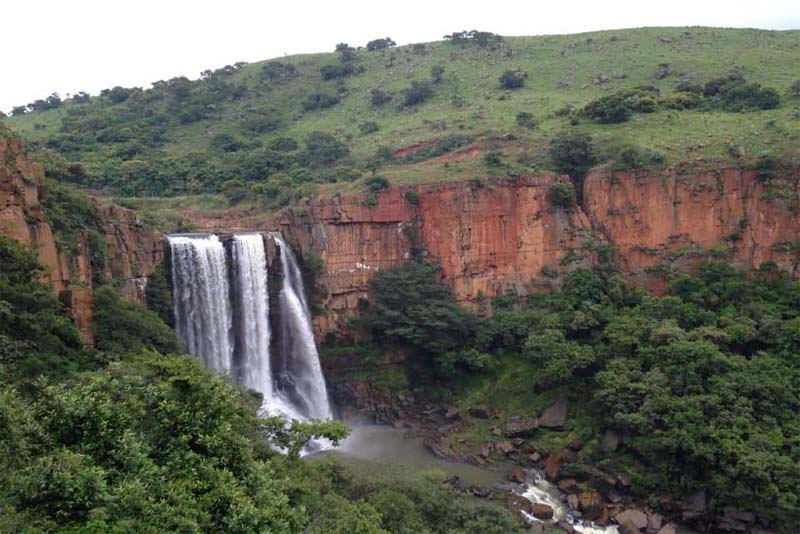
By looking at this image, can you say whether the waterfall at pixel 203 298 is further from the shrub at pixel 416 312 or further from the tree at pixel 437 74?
the tree at pixel 437 74

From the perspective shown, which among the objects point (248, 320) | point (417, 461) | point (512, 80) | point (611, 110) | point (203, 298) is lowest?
point (417, 461)

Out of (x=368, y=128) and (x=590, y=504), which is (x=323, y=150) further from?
(x=590, y=504)

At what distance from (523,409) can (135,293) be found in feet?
53.2

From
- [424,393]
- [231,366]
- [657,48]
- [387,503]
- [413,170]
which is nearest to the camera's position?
[387,503]

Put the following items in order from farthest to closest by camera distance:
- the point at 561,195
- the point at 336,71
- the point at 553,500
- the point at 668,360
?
the point at 336,71 < the point at 561,195 < the point at 668,360 < the point at 553,500

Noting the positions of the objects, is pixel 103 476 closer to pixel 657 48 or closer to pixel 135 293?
pixel 135 293

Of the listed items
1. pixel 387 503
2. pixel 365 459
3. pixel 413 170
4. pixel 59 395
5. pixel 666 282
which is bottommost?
pixel 365 459

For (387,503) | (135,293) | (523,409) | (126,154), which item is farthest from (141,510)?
(126,154)

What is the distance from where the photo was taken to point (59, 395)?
1023 centimetres

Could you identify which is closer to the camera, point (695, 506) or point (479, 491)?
point (695, 506)

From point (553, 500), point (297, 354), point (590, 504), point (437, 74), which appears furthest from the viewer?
point (437, 74)

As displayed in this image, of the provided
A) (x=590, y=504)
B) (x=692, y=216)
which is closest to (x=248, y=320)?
(x=590, y=504)

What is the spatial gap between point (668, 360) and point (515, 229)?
10474 millimetres

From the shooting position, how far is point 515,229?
103 feet
